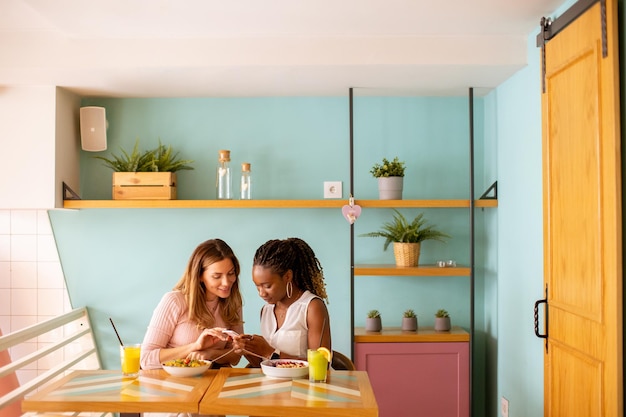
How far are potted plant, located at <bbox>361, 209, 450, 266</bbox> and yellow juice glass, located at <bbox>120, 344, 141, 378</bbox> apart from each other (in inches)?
67.0

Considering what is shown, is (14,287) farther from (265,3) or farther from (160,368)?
(265,3)

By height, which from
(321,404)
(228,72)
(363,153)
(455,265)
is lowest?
(321,404)

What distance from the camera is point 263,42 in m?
3.47

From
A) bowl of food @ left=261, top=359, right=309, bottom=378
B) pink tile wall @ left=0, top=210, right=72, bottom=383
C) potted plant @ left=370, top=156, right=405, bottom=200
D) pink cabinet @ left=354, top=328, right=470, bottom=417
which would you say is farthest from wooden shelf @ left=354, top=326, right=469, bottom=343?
pink tile wall @ left=0, top=210, right=72, bottom=383

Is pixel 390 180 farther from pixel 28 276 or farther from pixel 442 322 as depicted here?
pixel 28 276

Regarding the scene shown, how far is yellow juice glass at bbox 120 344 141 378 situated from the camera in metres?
2.67

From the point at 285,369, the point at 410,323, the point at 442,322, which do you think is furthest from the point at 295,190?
the point at 285,369

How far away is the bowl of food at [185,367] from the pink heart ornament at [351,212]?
53.6 inches

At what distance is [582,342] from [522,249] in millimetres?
859

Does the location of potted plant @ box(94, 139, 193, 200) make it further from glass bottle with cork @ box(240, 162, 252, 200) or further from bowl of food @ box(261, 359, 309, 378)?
bowl of food @ box(261, 359, 309, 378)

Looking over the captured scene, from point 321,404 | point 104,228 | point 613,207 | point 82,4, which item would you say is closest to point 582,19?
point 613,207

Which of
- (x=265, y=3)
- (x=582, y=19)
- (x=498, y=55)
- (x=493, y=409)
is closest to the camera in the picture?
(x=582, y=19)

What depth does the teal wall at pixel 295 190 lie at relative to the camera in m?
4.21

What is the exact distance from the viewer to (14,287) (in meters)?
4.16
